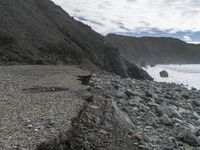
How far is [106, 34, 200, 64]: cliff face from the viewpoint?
153250 millimetres

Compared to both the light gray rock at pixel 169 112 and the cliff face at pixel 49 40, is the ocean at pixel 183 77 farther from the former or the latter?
Answer: the light gray rock at pixel 169 112

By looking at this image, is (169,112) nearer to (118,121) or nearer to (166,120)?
(166,120)

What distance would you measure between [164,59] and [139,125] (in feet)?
508

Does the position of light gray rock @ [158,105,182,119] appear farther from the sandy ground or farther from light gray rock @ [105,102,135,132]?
light gray rock @ [105,102,135,132]

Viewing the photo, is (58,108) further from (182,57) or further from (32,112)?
(182,57)

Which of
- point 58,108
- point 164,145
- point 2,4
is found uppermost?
point 2,4

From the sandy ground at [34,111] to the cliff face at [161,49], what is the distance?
134112mm

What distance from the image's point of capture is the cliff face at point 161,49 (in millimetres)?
153250

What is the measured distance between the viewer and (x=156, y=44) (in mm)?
174750

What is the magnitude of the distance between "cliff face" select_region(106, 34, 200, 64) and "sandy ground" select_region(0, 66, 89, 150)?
440 ft

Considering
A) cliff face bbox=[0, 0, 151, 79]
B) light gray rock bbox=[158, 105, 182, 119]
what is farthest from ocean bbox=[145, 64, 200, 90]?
light gray rock bbox=[158, 105, 182, 119]

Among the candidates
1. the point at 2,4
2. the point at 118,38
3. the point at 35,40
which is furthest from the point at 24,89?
the point at 118,38

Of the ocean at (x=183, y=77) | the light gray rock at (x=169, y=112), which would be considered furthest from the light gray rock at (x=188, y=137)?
the ocean at (x=183, y=77)

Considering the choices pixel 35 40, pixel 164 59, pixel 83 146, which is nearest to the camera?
pixel 83 146
